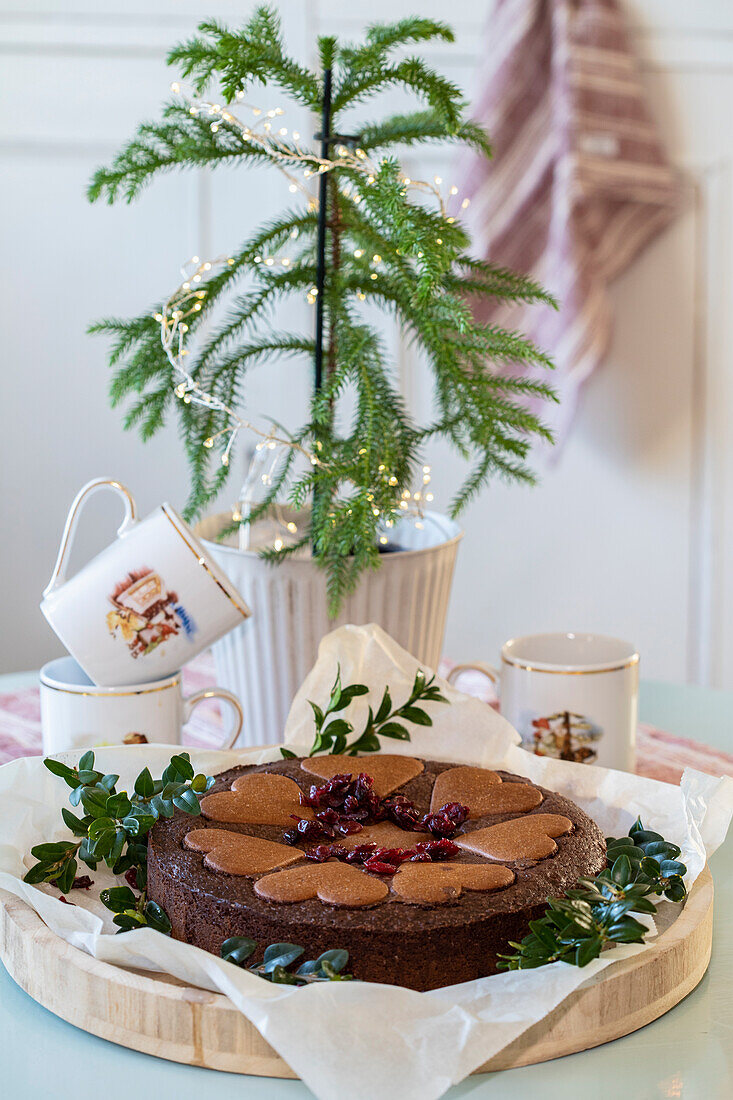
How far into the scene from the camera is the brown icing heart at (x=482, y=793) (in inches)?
25.2

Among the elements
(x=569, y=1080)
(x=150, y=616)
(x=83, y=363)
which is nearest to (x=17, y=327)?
(x=83, y=363)

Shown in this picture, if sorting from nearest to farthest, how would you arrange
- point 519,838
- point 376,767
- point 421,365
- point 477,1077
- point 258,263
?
point 477,1077
point 519,838
point 376,767
point 258,263
point 421,365

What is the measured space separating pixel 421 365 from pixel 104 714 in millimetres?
1486

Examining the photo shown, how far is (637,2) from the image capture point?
6.82 feet

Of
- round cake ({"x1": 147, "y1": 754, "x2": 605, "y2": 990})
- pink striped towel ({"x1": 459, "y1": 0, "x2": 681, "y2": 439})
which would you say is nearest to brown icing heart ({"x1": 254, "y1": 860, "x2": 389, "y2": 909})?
round cake ({"x1": 147, "y1": 754, "x2": 605, "y2": 990})

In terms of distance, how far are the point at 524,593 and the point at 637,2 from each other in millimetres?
1150

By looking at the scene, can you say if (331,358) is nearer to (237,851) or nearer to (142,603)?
(142,603)

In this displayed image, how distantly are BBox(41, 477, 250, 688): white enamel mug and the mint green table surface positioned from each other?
304 millimetres

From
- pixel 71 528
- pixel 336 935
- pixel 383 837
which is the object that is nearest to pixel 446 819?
pixel 383 837

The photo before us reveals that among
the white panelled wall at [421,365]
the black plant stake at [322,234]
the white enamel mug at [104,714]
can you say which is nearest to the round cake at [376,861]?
the white enamel mug at [104,714]

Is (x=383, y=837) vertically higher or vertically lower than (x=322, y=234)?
lower

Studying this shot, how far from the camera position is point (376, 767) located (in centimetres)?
70

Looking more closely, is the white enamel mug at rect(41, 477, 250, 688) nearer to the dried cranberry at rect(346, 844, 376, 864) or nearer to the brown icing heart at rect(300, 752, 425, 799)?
the brown icing heart at rect(300, 752, 425, 799)

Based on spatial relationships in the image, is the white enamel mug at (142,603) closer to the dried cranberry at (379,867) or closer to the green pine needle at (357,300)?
the green pine needle at (357,300)
